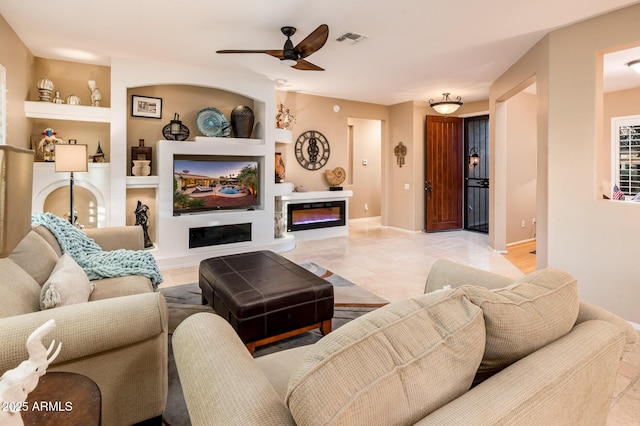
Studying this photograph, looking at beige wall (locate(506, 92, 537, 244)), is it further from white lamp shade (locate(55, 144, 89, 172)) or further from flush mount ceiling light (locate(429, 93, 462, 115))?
white lamp shade (locate(55, 144, 89, 172))

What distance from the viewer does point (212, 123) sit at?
17.3ft

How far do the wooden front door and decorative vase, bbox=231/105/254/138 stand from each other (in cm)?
380

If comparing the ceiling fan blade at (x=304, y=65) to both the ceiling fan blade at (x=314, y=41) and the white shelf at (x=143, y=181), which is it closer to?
the ceiling fan blade at (x=314, y=41)

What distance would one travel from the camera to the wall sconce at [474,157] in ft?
24.4

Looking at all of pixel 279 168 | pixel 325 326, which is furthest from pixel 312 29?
pixel 325 326

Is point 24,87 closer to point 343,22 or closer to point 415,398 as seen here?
point 343,22

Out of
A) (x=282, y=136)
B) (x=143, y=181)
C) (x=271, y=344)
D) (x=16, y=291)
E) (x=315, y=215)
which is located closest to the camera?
(x=16, y=291)

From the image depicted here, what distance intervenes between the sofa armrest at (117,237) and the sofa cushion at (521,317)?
3222 mm

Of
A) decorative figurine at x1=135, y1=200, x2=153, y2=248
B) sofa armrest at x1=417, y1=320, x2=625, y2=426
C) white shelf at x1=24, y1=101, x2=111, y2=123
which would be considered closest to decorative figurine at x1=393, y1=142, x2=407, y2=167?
decorative figurine at x1=135, y1=200, x2=153, y2=248

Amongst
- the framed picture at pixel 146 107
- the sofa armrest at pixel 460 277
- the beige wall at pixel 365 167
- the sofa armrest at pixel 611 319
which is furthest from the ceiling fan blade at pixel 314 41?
the beige wall at pixel 365 167

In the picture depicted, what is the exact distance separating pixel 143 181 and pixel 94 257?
85.9 inches

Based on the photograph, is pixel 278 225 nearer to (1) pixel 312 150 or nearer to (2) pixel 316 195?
(2) pixel 316 195

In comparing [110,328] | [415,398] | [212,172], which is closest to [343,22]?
[212,172]

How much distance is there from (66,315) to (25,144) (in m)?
3.96
